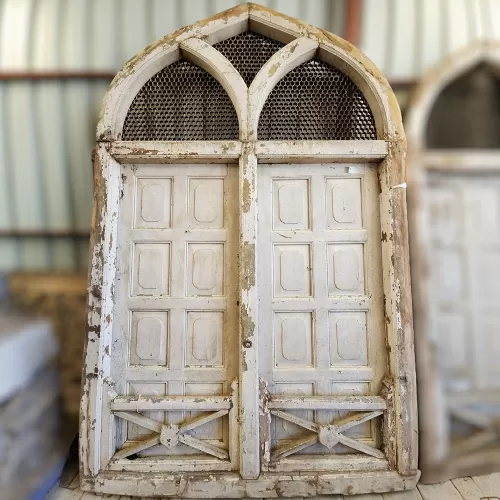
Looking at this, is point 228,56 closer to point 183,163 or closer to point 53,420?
point 183,163

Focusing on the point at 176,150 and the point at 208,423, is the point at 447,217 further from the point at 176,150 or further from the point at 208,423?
the point at 208,423

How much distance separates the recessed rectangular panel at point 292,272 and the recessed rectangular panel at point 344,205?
0.25 metres

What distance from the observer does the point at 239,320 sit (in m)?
1.82

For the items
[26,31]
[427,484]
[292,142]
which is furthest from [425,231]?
[26,31]

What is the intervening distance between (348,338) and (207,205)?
3.66 feet

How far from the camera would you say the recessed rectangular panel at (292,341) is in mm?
1893

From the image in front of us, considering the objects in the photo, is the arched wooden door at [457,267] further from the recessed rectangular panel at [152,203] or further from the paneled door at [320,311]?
the recessed rectangular panel at [152,203]

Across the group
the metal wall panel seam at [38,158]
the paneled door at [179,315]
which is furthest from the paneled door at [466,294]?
the metal wall panel seam at [38,158]

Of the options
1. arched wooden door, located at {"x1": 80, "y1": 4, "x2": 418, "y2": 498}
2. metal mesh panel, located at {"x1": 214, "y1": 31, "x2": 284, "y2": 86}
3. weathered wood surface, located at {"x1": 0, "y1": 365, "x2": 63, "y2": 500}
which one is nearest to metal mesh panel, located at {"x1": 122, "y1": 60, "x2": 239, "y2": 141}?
arched wooden door, located at {"x1": 80, "y1": 4, "x2": 418, "y2": 498}

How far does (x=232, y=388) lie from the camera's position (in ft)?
5.92

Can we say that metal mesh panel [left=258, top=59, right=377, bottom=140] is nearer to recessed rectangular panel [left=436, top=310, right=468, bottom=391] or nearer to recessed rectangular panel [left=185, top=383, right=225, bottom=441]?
recessed rectangular panel [left=436, top=310, right=468, bottom=391]

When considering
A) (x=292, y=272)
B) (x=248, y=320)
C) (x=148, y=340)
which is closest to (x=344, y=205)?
(x=292, y=272)

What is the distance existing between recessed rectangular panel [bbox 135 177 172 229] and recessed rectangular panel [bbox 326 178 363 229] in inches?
37.4

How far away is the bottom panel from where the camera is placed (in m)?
1.73
